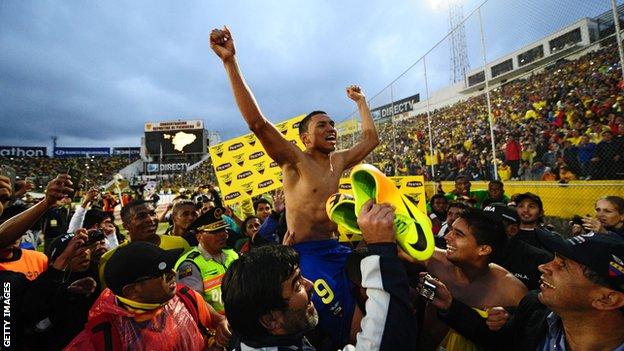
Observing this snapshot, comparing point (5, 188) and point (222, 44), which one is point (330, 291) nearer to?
point (222, 44)

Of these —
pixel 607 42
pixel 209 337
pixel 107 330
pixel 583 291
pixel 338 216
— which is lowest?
pixel 209 337

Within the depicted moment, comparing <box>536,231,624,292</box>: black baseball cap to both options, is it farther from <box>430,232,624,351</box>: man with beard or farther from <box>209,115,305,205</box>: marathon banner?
<box>209,115,305,205</box>: marathon banner

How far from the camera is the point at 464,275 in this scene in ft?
8.84

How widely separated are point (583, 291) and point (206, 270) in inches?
107

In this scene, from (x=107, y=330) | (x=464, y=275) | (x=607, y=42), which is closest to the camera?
(x=107, y=330)

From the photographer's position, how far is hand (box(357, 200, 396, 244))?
1157mm

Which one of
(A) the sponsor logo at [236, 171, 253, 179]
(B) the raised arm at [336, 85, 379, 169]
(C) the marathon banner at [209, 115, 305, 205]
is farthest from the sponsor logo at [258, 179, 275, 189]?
(B) the raised arm at [336, 85, 379, 169]

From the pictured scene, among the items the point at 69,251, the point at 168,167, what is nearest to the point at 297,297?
the point at 69,251

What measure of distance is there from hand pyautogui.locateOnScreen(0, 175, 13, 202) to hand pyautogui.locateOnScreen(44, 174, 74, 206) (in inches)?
57.7

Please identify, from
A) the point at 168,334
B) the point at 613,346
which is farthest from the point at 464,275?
the point at 168,334

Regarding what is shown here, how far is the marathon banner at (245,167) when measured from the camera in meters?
7.22

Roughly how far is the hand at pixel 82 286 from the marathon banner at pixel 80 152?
227ft

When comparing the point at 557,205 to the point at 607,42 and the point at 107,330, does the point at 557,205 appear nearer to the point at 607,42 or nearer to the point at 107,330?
the point at 607,42
